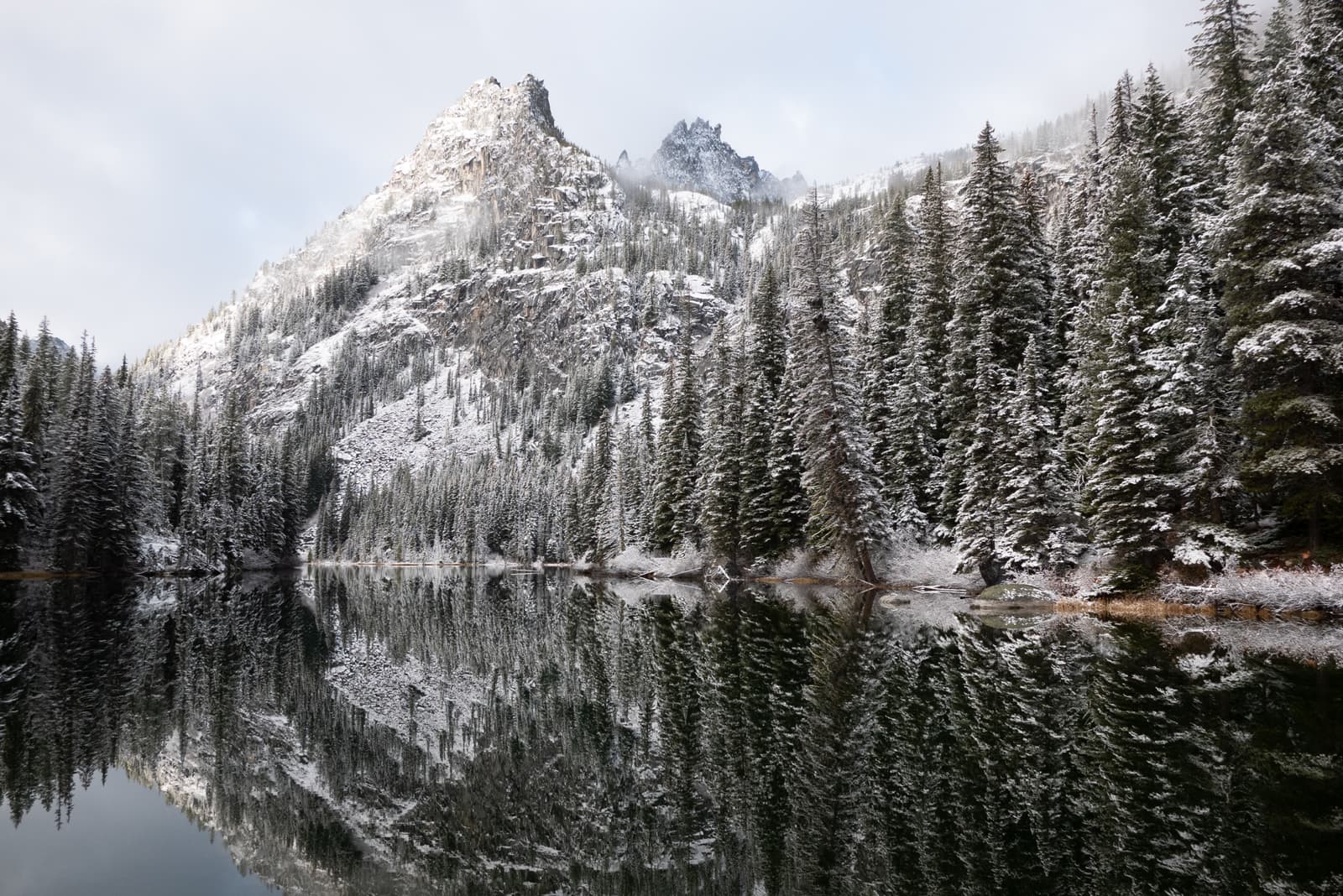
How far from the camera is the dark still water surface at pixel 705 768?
677 cm

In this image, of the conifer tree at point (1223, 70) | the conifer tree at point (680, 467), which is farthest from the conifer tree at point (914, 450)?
the conifer tree at point (680, 467)

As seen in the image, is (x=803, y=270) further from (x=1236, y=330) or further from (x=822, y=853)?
(x=822, y=853)

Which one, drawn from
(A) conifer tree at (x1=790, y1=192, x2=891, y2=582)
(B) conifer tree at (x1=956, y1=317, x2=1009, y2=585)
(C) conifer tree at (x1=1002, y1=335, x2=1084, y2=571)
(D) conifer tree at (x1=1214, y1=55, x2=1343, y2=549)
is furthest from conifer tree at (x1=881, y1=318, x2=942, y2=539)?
(D) conifer tree at (x1=1214, y1=55, x2=1343, y2=549)

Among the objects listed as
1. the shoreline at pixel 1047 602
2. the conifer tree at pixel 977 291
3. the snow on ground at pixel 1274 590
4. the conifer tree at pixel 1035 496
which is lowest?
the shoreline at pixel 1047 602

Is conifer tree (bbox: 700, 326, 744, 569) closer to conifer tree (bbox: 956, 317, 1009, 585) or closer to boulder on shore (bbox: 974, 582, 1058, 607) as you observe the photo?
conifer tree (bbox: 956, 317, 1009, 585)

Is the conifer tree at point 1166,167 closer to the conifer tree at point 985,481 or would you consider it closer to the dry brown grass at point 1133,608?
the conifer tree at point 985,481

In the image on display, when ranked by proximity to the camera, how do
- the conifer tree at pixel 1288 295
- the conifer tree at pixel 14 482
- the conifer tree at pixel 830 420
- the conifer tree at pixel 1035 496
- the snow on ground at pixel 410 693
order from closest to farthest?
1. the snow on ground at pixel 410 693
2. the conifer tree at pixel 1288 295
3. the conifer tree at pixel 1035 496
4. the conifer tree at pixel 830 420
5. the conifer tree at pixel 14 482

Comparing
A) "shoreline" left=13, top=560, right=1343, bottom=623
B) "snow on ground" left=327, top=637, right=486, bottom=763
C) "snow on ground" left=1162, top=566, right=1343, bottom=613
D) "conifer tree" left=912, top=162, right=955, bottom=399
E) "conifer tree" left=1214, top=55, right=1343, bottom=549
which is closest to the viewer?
"snow on ground" left=327, top=637, right=486, bottom=763

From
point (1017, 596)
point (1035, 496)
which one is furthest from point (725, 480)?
point (1017, 596)

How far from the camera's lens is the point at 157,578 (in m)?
64.2

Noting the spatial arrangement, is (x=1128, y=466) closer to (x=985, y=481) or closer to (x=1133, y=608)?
(x=1133, y=608)

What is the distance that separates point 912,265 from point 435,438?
165137 millimetres

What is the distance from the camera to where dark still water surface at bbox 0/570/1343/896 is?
6773mm

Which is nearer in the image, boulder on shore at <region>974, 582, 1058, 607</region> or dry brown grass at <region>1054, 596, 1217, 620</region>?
dry brown grass at <region>1054, 596, 1217, 620</region>
